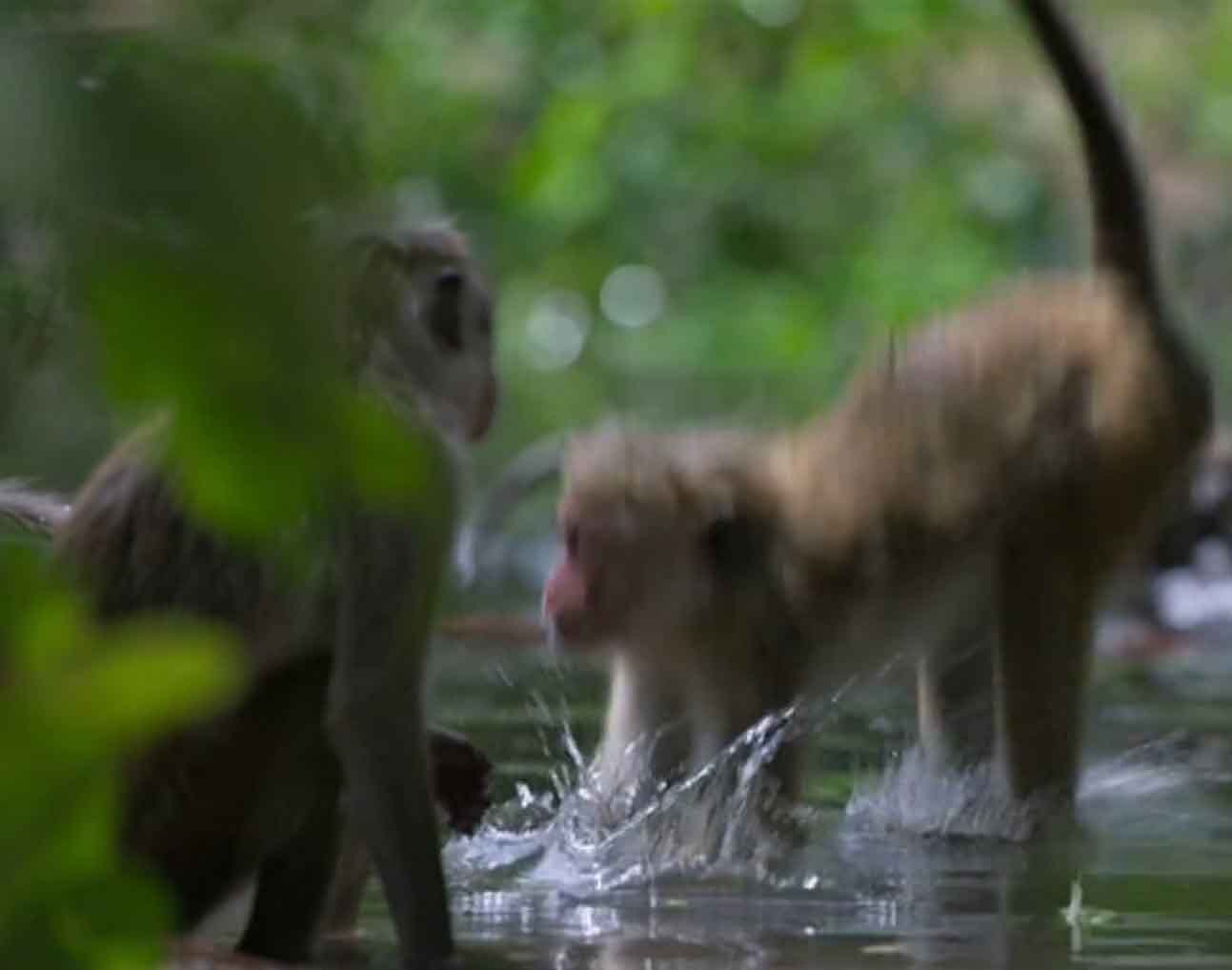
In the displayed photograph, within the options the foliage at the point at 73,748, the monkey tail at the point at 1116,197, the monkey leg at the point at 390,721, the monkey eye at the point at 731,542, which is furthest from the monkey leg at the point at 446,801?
the foliage at the point at 73,748

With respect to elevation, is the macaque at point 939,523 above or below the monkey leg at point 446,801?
above

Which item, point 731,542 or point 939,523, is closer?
point 731,542

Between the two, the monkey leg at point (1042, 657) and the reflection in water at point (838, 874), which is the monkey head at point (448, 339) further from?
the monkey leg at point (1042, 657)

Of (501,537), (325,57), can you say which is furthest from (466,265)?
(501,537)

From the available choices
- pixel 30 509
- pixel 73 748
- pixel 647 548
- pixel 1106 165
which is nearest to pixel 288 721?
pixel 30 509

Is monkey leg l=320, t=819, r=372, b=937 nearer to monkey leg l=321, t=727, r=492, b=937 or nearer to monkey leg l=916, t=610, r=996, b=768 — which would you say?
monkey leg l=321, t=727, r=492, b=937

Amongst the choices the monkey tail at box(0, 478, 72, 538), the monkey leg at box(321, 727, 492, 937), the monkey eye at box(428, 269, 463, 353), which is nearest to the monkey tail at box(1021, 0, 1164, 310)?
the monkey eye at box(428, 269, 463, 353)

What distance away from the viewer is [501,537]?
46.4 ft

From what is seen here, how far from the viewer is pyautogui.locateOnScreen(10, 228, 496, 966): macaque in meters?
4.16

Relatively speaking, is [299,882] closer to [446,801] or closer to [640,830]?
[446,801]

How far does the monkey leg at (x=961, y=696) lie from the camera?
273 inches

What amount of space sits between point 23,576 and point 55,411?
0.16m

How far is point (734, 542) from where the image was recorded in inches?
265

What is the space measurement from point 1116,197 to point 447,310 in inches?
104
